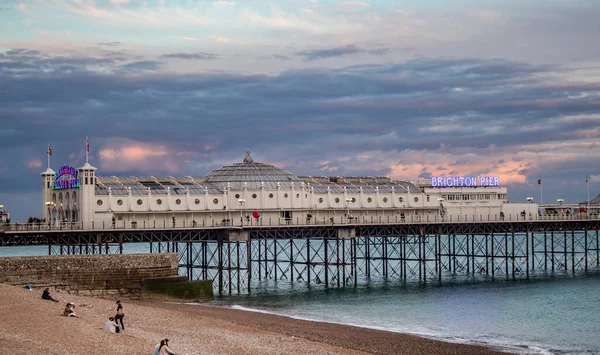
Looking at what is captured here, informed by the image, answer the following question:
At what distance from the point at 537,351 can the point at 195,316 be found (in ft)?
67.4

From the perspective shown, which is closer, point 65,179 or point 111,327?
point 111,327

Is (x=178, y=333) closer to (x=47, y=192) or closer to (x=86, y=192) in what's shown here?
(x=86, y=192)

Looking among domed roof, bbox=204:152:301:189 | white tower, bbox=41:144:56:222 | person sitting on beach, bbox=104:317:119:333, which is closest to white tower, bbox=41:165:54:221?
white tower, bbox=41:144:56:222

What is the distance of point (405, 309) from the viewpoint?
70.7m

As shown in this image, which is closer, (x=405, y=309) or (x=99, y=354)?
(x=99, y=354)

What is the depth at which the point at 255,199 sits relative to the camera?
92.6 m

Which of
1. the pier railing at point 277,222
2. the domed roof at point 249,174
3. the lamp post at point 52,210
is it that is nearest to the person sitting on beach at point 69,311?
the pier railing at point 277,222

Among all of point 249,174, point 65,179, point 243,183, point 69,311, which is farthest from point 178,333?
point 249,174

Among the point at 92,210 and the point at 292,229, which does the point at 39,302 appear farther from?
the point at 292,229

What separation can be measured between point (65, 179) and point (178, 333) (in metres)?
44.4

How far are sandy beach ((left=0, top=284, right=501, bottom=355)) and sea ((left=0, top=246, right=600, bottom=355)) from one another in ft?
15.8

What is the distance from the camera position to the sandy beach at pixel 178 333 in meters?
38.9

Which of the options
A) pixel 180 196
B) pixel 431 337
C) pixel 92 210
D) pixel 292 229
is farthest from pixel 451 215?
pixel 431 337

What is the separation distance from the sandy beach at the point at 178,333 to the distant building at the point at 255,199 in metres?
24.1
